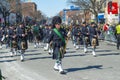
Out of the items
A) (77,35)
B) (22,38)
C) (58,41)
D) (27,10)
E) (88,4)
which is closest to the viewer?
(58,41)

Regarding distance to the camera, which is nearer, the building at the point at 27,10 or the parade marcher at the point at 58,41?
the parade marcher at the point at 58,41

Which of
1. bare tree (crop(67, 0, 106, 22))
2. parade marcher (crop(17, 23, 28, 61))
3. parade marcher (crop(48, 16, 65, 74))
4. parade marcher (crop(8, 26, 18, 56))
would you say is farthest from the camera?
bare tree (crop(67, 0, 106, 22))

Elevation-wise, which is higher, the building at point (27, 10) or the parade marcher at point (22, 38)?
the building at point (27, 10)

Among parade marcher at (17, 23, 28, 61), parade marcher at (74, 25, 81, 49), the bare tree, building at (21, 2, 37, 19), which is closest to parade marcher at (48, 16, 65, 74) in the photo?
parade marcher at (17, 23, 28, 61)

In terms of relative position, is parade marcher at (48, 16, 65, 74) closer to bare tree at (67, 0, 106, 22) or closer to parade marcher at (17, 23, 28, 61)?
parade marcher at (17, 23, 28, 61)

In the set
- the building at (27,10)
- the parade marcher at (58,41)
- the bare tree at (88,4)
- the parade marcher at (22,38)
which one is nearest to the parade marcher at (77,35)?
the parade marcher at (22,38)

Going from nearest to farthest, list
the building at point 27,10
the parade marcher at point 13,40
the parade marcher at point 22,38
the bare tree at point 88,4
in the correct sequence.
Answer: the parade marcher at point 22,38 → the parade marcher at point 13,40 → the bare tree at point 88,4 → the building at point 27,10

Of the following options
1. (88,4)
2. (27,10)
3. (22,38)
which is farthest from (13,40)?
(27,10)

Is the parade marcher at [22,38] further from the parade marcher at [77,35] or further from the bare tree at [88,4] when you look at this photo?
the bare tree at [88,4]

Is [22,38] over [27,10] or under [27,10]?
under

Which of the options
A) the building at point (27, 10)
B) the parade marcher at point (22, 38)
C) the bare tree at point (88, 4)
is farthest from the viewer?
the building at point (27, 10)

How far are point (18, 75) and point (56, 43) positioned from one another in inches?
68.2

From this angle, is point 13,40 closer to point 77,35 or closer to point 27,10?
point 77,35

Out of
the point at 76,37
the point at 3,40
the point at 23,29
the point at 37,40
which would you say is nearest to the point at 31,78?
the point at 23,29
